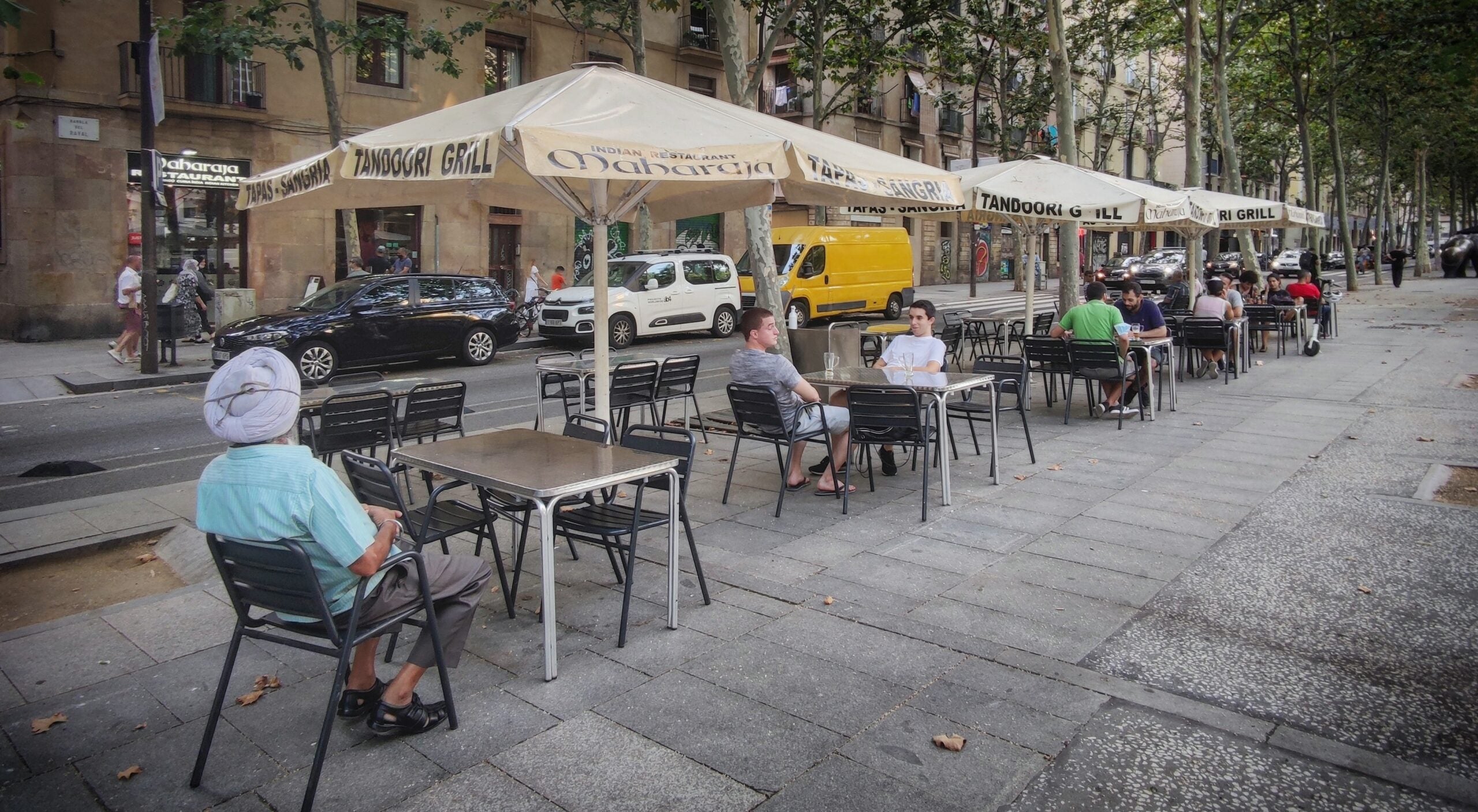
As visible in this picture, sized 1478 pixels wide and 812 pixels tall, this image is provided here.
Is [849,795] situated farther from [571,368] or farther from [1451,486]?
[1451,486]

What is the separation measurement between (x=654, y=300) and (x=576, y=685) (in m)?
16.3

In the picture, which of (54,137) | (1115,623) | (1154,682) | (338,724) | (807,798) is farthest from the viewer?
(54,137)

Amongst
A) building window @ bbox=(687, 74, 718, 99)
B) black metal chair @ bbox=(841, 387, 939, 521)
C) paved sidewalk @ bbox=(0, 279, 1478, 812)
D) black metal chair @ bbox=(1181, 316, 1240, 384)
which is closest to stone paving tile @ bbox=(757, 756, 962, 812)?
paved sidewalk @ bbox=(0, 279, 1478, 812)

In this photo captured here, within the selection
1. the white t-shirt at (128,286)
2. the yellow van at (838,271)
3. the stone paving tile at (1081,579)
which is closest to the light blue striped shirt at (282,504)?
the stone paving tile at (1081,579)

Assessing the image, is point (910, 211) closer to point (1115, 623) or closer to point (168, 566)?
point (1115, 623)

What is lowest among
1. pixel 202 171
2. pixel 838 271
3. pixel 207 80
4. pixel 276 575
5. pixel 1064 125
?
pixel 276 575

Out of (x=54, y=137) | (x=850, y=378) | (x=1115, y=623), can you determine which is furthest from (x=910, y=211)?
(x=54, y=137)

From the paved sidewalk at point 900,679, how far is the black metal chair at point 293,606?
20 centimetres

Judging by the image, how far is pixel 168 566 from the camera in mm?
5801

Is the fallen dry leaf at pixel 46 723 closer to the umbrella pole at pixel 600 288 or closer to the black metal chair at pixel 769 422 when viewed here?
the umbrella pole at pixel 600 288

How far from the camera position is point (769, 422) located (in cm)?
664

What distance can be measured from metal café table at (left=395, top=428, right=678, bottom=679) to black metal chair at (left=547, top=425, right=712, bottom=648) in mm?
90

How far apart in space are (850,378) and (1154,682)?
364 cm

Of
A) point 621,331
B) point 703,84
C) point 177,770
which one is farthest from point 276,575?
point 703,84
